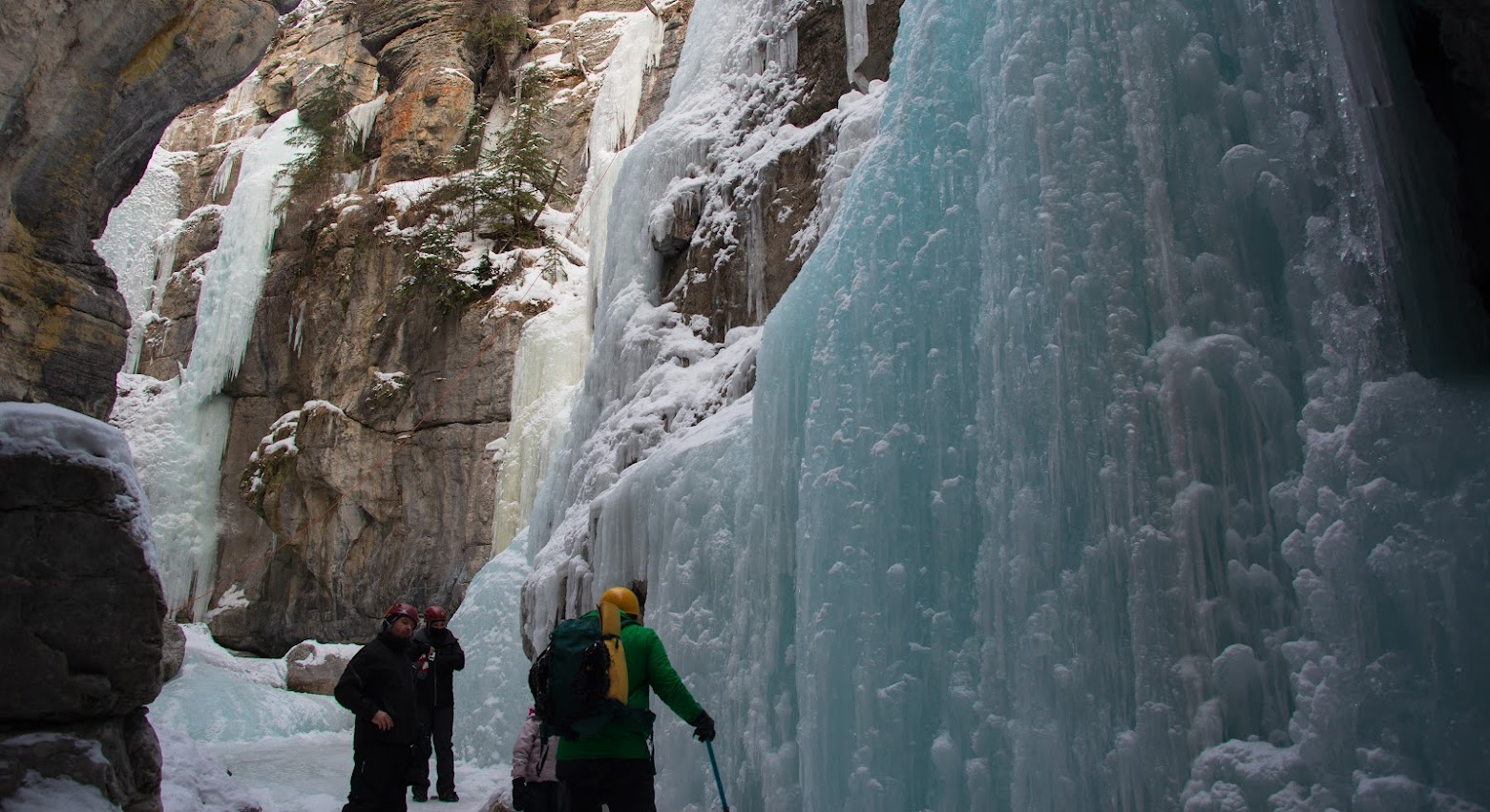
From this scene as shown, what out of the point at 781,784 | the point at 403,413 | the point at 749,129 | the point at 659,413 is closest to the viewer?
the point at 781,784

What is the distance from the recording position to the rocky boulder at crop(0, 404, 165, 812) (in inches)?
152

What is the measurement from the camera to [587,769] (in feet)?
10.8

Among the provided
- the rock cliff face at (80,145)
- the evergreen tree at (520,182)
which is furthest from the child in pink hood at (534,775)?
the evergreen tree at (520,182)

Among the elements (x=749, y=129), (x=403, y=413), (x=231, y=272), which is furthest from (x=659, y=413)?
(x=231, y=272)

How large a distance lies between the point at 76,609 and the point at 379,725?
1.21 meters

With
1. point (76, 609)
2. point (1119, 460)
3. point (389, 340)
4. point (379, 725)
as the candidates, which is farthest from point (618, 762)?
point (389, 340)

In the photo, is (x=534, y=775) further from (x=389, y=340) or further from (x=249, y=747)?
(x=389, y=340)

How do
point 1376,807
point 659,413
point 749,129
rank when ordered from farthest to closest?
1. point 749,129
2. point 659,413
3. point 1376,807

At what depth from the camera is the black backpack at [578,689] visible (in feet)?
10.6

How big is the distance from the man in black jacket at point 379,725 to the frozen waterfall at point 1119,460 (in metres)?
1.37

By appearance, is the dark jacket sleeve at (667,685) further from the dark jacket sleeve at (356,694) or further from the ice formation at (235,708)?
the ice formation at (235,708)

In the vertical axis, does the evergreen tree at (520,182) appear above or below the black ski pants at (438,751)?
A: above

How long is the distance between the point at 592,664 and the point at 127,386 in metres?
17.5

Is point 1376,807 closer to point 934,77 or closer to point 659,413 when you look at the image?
point 934,77
